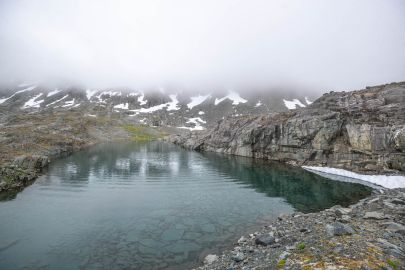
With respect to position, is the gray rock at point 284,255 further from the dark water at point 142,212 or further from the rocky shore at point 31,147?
the rocky shore at point 31,147

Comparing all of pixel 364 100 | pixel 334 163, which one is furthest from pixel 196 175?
pixel 364 100

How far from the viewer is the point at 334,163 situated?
70.2 meters

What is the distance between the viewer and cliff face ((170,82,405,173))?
5938cm

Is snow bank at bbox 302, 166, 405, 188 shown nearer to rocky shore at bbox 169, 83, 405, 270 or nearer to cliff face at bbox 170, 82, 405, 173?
rocky shore at bbox 169, 83, 405, 270

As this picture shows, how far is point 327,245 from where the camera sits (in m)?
17.8

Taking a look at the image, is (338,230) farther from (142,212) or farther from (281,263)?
(142,212)

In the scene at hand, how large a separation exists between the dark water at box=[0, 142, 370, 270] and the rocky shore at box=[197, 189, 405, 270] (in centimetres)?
384

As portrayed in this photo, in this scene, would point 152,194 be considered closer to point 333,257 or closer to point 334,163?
point 333,257

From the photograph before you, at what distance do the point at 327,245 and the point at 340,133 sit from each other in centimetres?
6399

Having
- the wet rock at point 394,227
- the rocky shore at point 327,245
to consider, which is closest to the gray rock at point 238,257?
the rocky shore at point 327,245

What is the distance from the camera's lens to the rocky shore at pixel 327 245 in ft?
50.6

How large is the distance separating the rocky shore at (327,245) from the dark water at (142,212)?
384 centimetres

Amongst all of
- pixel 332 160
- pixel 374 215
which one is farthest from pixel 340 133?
pixel 374 215

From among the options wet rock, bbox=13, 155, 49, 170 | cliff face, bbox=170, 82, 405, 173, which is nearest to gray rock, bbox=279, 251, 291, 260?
cliff face, bbox=170, 82, 405, 173
